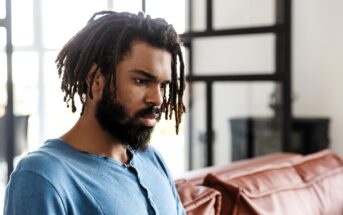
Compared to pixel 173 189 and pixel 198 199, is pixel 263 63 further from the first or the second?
pixel 173 189

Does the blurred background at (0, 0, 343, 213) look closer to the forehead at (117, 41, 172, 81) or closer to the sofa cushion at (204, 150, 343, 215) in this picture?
the sofa cushion at (204, 150, 343, 215)

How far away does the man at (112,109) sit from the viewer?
936 millimetres

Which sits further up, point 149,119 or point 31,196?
point 149,119

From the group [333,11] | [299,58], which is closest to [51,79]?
[299,58]

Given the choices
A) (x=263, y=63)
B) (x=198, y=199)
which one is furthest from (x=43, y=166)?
(x=263, y=63)

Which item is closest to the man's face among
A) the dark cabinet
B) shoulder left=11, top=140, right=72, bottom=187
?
shoulder left=11, top=140, right=72, bottom=187

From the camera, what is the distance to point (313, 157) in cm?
204

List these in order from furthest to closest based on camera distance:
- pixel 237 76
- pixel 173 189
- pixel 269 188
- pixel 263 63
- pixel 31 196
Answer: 1. pixel 263 63
2. pixel 237 76
3. pixel 269 188
4. pixel 173 189
5. pixel 31 196

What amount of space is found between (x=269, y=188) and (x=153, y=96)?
0.74 metres

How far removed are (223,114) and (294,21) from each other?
0.97m

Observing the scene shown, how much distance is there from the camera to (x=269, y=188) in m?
1.61

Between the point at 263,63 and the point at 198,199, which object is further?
the point at 263,63

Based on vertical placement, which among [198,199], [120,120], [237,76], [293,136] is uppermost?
[237,76]

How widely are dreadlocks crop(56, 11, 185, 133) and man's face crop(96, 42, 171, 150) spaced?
0.7 inches
